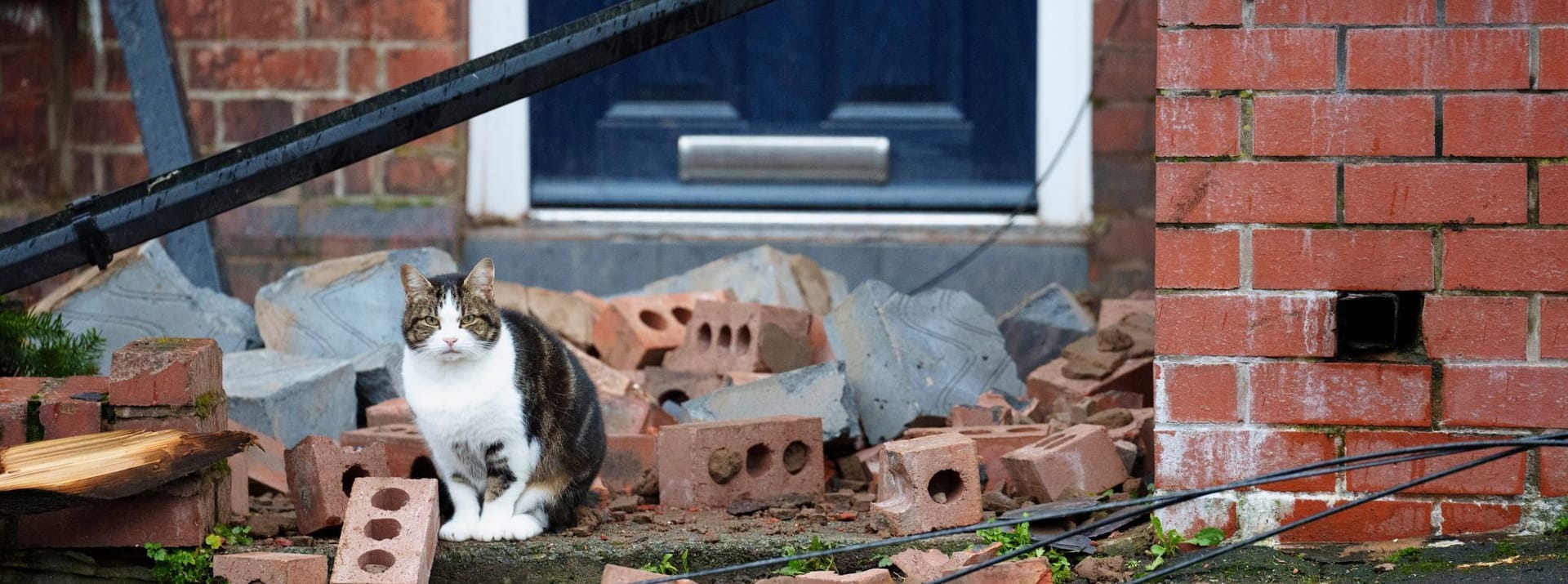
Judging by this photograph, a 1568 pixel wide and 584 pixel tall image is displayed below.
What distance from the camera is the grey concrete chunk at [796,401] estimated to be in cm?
359

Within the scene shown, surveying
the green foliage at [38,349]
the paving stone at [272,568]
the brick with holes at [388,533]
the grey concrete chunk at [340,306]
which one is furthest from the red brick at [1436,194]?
the green foliage at [38,349]

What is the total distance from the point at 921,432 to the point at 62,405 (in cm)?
188

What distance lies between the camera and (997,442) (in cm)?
335

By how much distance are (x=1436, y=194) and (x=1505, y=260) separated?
17cm

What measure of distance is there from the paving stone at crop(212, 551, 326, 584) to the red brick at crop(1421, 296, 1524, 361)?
205cm

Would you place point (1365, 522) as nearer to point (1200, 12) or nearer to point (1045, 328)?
point (1200, 12)

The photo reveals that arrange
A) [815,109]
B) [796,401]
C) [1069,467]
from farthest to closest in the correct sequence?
[815,109] → [796,401] → [1069,467]

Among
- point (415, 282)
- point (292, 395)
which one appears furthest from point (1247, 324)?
point (292, 395)

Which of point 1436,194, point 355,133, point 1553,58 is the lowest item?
point 1436,194

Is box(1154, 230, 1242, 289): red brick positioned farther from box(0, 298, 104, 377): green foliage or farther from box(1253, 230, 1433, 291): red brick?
box(0, 298, 104, 377): green foliage

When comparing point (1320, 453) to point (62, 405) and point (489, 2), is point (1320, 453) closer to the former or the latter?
point (62, 405)

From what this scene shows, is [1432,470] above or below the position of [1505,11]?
below

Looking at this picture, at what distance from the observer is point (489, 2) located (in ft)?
17.0

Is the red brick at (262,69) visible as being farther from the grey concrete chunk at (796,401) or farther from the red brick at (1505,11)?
the red brick at (1505,11)
